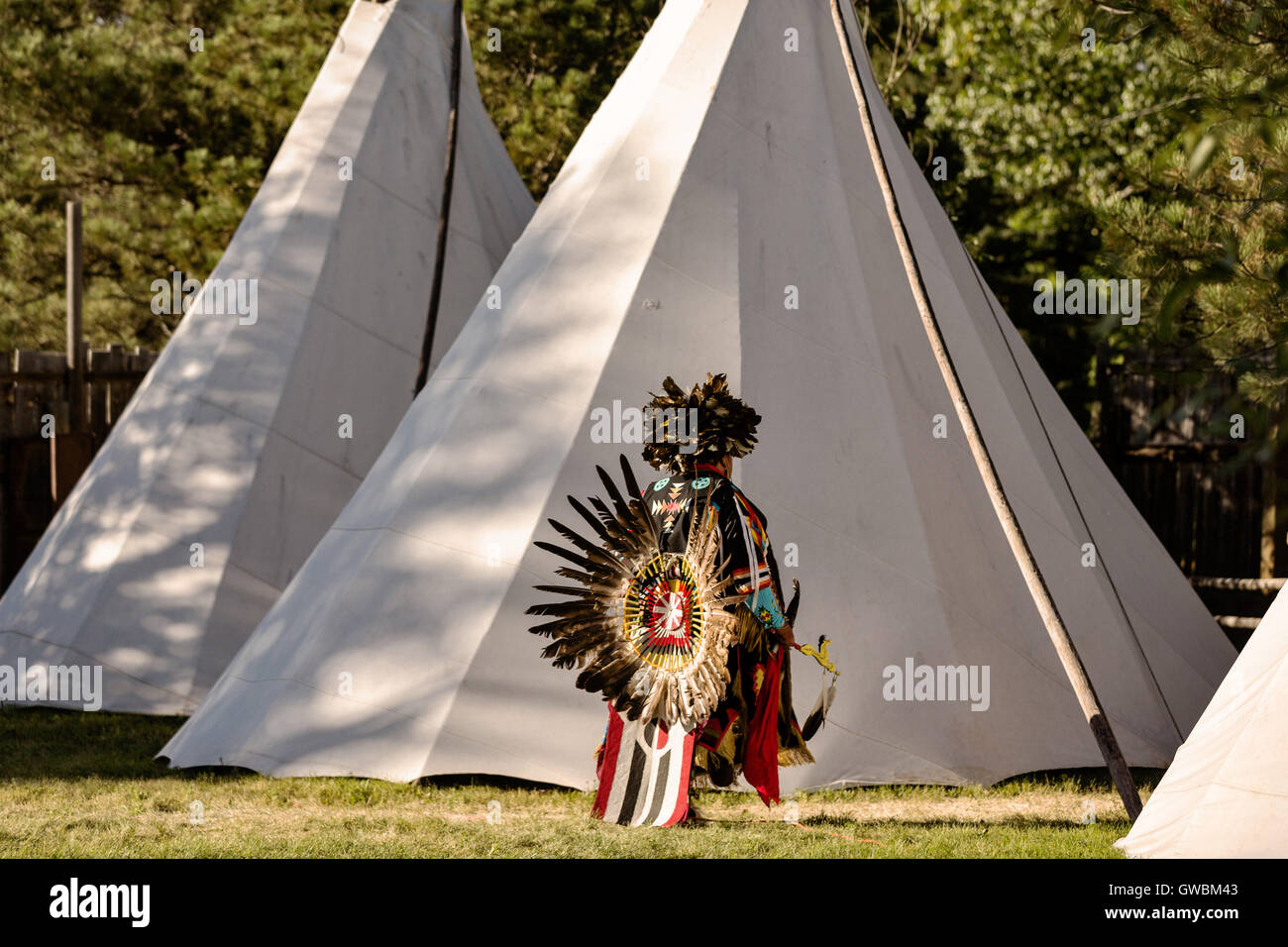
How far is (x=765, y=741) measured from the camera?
5.38 metres

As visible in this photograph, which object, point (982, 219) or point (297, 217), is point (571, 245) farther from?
point (982, 219)

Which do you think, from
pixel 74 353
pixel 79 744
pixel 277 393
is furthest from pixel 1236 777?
pixel 74 353

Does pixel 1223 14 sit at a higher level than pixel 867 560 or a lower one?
higher

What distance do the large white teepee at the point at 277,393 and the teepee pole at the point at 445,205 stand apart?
0.09 m

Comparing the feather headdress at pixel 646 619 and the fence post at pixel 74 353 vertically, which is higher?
the fence post at pixel 74 353

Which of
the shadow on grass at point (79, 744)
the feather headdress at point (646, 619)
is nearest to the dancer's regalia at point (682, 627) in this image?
the feather headdress at point (646, 619)

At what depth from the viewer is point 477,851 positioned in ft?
16.5

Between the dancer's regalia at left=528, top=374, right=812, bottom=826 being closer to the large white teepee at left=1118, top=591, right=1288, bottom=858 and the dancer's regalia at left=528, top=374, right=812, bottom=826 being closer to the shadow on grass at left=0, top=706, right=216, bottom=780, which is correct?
the large white teepee at left=1118, top=591, right=1288, bottom=858

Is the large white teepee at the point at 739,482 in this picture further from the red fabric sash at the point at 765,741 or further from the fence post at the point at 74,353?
the fence post at the point at 74,353

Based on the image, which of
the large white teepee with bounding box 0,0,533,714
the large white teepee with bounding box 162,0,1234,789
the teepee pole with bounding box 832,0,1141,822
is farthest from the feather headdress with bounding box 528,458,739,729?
the large white teepee with bounding box 0,0,533,714

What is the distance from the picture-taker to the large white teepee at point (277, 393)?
842 centimetres

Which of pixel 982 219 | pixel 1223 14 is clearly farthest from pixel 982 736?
pixel 982 219

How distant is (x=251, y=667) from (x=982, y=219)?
1004 centimetres

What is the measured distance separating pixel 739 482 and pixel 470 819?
1790 millimetres
